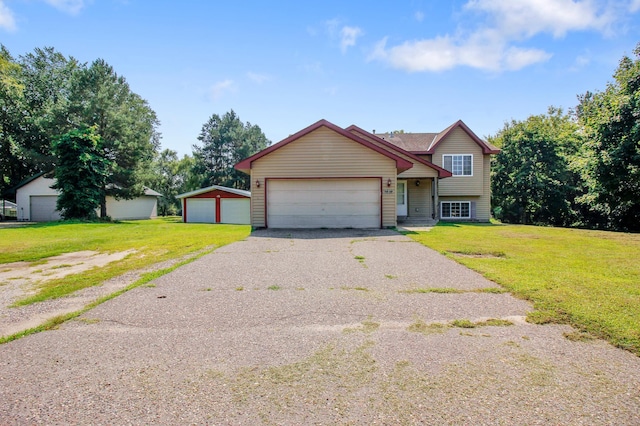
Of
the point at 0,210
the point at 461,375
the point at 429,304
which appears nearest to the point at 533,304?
the point at 429,304

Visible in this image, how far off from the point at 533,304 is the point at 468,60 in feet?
48.9

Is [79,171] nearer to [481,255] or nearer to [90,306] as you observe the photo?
[90,306]

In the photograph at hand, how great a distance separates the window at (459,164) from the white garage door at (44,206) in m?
32.6

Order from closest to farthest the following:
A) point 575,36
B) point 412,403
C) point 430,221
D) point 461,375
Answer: point 412,403
point 461,375
point 575,36
point 430,221

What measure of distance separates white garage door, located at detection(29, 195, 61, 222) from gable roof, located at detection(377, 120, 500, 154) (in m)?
29.2

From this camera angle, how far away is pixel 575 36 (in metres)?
14.2

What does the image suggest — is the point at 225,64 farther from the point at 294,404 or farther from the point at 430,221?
the point at 294,404

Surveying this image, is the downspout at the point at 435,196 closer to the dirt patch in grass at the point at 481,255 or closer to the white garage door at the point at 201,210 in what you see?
the dirt patch in grass at the point at 481,255

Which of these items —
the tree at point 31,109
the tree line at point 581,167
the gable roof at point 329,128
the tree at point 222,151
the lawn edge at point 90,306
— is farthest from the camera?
the tree at point 222,151

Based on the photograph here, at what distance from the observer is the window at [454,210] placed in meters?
23.8

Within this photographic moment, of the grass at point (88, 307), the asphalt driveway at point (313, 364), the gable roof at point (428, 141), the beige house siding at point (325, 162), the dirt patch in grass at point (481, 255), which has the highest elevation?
the gable roof at point (428, 141)

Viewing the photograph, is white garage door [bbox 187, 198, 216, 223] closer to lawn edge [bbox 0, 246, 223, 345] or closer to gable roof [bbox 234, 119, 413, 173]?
gable roof [bbox 234, 119, 413, 173]

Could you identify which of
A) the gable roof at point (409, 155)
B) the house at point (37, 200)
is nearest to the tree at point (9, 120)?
the house at point (37, 200)

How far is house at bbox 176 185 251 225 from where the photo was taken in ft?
98.3
